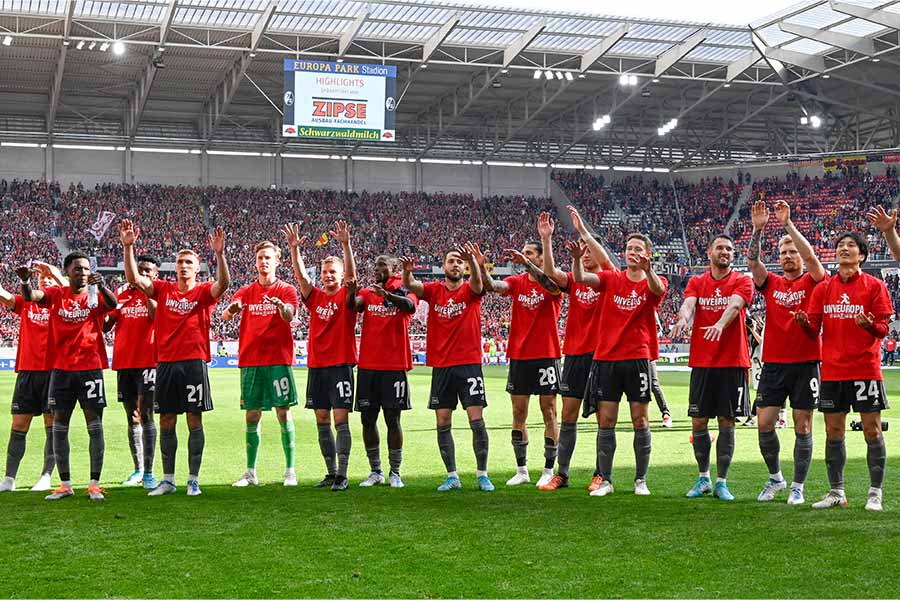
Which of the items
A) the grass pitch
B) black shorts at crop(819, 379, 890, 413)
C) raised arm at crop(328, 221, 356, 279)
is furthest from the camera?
raised arm at crop(328, 221, 356, 279)

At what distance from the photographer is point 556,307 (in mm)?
10445

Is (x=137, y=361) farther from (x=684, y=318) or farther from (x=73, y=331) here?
(x=684, y=318)

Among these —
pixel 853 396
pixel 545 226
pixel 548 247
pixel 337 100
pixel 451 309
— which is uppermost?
pixel 337 100

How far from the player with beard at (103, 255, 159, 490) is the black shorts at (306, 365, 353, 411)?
5.50 ft

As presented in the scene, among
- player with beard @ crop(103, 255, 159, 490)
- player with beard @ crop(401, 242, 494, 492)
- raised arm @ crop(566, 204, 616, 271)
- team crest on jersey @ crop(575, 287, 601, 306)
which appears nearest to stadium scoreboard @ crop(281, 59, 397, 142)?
player with beard @ crop(103, 255, 159, 490)

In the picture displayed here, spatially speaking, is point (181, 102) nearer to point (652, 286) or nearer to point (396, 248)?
point (396, 248)

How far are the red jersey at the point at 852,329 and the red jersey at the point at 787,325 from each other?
31 centimetres

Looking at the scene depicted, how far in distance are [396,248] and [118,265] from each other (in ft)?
43.1

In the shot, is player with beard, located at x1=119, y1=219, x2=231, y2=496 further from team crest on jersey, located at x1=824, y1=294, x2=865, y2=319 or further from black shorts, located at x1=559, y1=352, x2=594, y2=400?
team crest on jersey, located at x1=824, y1=294, x2=865, y2=319

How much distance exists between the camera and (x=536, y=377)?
33.4 feet

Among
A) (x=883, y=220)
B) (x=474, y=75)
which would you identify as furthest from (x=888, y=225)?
(x=474, y=75)

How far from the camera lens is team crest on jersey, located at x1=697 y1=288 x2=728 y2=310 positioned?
9.10 m

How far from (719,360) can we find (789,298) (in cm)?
81

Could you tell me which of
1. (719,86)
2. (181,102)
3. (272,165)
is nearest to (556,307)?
(719,86)
